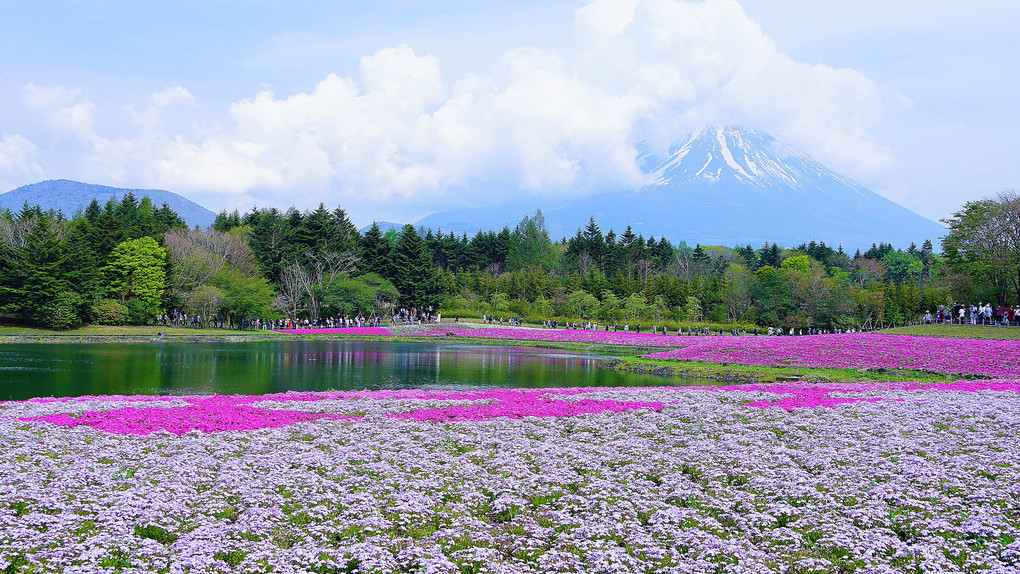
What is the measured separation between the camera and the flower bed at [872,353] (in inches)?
1275

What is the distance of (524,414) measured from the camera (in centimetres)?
1734

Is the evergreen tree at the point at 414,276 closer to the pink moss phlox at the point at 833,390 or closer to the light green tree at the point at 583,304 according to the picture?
the light green tree at the point at 583,304

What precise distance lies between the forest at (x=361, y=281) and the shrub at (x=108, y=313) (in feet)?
0.33

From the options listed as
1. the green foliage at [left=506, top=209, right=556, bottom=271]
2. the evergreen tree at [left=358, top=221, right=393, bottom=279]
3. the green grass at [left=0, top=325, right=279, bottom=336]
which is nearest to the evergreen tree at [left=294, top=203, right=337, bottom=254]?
the evergreen tree at [left=358, top=221, right=393, bottom=279]

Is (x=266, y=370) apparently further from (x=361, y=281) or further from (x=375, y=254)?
(x=375, y=254)

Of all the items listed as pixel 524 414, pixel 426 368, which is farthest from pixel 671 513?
pixel 426 368

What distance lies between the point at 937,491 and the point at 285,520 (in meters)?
9.50

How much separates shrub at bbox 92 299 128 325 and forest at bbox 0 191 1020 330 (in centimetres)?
10

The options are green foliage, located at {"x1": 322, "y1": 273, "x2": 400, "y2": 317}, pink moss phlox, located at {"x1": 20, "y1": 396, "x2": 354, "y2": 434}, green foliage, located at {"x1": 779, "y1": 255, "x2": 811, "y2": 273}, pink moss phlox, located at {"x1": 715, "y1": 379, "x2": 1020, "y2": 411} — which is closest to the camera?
pink moss phlox, located at {"x1": 20, "y1": 396, "x2": 354, "y2": 434}

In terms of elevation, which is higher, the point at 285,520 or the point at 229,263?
the point at 229,263

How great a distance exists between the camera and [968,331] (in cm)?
4559

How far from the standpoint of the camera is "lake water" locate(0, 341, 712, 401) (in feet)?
87.7

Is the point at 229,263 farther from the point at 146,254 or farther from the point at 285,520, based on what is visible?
the point at 285,520

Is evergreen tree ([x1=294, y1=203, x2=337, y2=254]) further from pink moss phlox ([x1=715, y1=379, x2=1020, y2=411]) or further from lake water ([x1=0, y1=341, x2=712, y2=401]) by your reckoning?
pink moss phlox ([x1=715, y1=379, x2=1020, y2=411])
